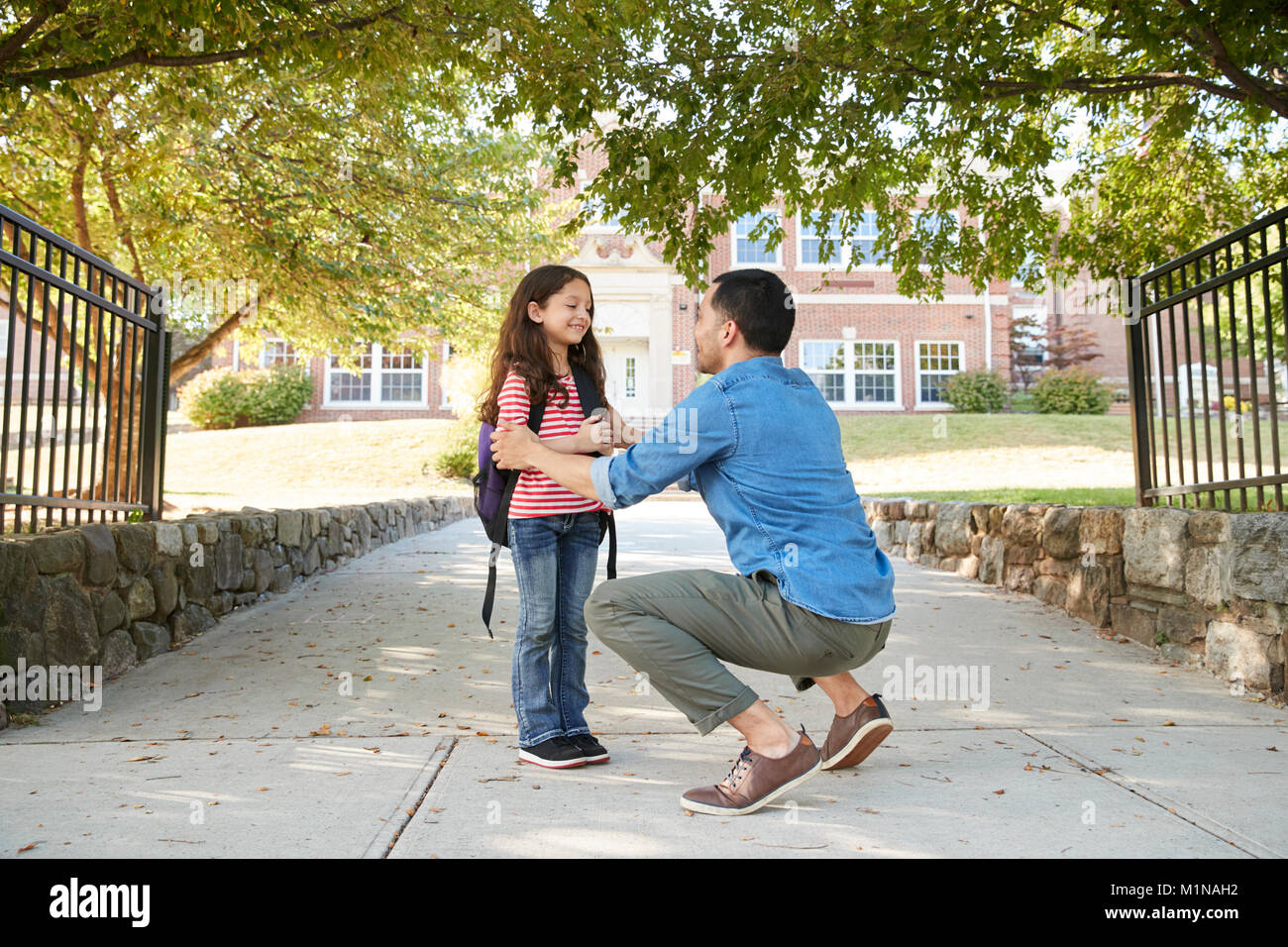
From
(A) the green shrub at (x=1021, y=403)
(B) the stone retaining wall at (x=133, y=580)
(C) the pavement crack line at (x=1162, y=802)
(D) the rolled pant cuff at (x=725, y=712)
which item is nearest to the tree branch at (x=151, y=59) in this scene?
(B) the stone retaining wall at (x=133, y=580)

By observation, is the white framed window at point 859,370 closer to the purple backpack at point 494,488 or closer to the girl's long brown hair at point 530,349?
the girl's long brown hair at point 530,349

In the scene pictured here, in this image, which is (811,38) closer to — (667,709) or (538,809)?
(667,709)

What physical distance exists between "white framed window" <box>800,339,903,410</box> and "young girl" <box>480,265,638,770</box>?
22971mm

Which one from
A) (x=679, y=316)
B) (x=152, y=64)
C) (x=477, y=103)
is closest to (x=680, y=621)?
(x=152, y=64)

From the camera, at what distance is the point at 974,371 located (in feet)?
82.2

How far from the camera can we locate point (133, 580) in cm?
491

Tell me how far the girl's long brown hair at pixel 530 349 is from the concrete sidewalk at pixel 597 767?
1262mm

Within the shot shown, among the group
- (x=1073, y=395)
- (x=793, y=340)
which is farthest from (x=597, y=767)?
(x=793, y=340)

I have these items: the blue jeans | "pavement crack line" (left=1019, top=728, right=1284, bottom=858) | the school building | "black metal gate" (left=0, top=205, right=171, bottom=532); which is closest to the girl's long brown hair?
the blue jeans

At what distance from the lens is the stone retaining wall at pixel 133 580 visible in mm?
3932

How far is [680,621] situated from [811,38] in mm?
4054

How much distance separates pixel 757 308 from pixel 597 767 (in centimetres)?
162

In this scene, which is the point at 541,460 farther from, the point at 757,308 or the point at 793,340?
the point at 793,340

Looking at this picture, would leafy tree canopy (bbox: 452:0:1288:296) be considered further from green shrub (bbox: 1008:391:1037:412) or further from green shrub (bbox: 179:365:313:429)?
green shrub (bbox: 179:365:313:429)
